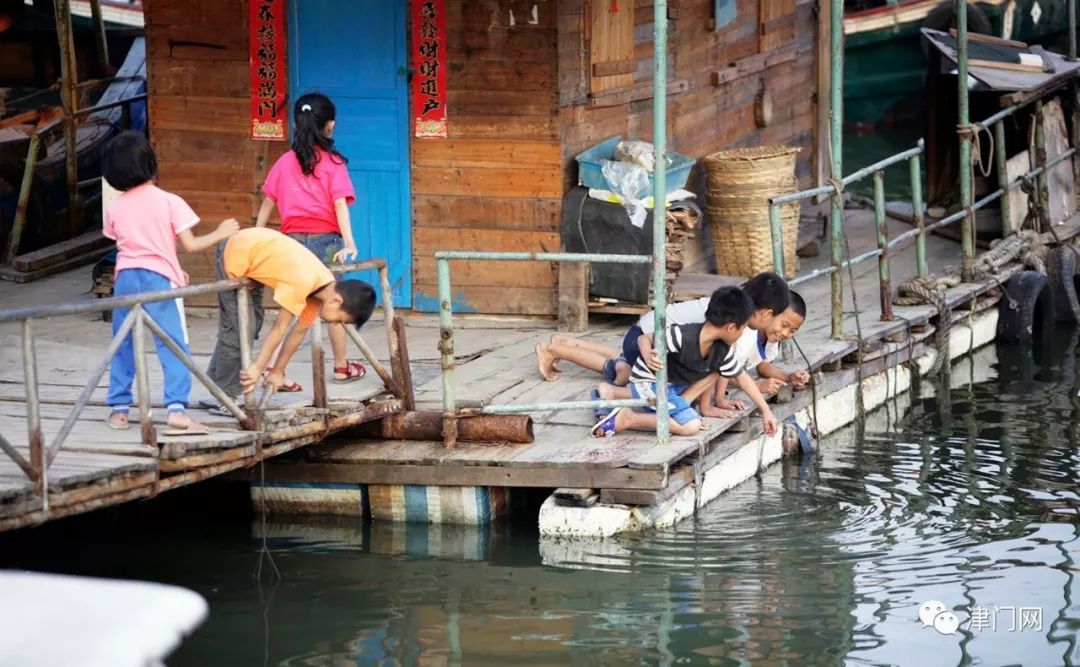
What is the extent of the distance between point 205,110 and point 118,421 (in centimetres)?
A: 385

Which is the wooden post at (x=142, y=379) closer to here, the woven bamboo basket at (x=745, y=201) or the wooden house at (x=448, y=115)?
the wooden house at (x=448, y=115)

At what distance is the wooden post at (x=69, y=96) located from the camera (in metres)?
12.8

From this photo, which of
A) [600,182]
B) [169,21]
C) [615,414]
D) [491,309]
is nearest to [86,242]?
[169,21]

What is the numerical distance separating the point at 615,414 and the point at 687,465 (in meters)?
0.46

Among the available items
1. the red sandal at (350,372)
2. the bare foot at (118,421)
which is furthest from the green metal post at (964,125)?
the bare foot at (118,421)

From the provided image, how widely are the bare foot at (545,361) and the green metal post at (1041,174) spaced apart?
5685mm

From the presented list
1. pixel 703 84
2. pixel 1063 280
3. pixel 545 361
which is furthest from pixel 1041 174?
pixel 545 361

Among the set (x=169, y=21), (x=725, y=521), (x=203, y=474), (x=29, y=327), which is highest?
(x=169, y=21)

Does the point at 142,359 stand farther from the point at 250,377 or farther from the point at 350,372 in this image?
the point at 350,372

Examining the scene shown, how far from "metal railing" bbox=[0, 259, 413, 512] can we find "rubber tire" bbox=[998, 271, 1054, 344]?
632cm

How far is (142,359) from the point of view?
7062 millimetres

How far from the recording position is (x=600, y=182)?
10.5m

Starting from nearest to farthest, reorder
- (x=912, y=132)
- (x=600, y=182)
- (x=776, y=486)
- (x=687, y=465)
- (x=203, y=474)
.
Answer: (x=203, y=474) → (x=687, y=465) → (x=776, y=486) → (x=600, y=182) → (x=912, y=132)

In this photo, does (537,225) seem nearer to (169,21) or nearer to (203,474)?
(169,21)
